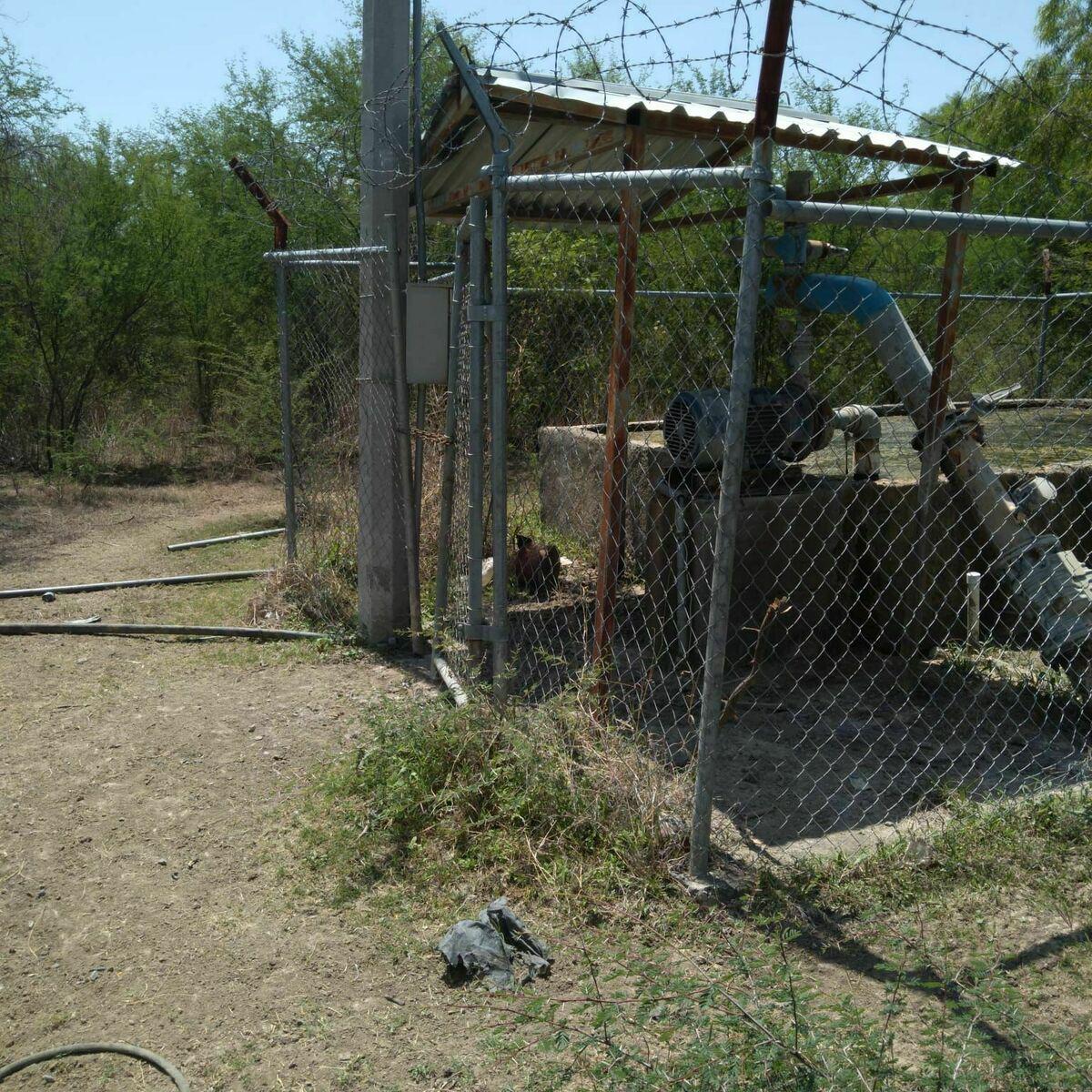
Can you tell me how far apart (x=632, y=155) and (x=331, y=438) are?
3.81 m

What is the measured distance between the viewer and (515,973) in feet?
10.1

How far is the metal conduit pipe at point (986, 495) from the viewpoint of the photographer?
15.8ft

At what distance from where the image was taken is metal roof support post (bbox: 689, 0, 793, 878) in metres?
2.94

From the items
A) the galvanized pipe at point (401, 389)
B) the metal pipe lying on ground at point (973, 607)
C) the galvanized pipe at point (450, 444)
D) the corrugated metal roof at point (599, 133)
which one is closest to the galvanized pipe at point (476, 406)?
the corrugated metal roof at point (599, 133)

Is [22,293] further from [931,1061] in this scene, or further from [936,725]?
[931,1061]

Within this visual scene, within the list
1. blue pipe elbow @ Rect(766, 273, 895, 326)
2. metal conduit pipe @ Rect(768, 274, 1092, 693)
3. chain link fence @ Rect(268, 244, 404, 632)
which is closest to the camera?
blue pipe elbow @ Rect(766, 273, 895, 326)

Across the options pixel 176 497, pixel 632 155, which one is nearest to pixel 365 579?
pixel 632 155

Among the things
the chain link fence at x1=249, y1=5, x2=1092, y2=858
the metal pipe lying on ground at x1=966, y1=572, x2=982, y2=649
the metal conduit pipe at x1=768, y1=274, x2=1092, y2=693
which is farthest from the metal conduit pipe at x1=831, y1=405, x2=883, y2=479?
the metal pipe lying on ground at x1=966, y1=572, x2=982, y2=649

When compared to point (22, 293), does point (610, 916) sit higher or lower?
lower

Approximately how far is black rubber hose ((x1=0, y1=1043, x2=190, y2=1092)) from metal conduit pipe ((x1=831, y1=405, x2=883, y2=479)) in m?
4.27

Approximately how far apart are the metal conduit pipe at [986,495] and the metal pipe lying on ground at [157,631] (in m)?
3.54

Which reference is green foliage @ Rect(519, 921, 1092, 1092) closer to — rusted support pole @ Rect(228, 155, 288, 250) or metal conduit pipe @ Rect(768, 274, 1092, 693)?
metal conduit pipe @ Rect(768, 274, 1092, 693)

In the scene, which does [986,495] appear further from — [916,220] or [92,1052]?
[92,1052]

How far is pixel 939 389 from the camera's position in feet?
16.2
